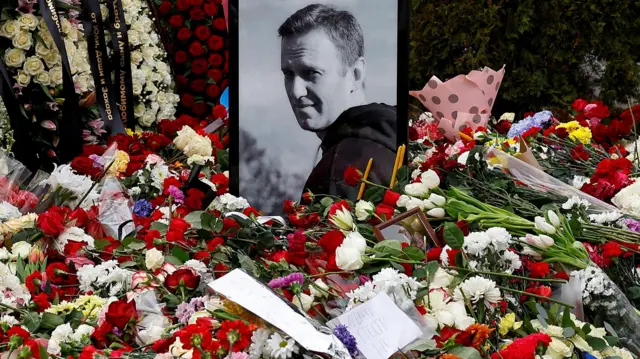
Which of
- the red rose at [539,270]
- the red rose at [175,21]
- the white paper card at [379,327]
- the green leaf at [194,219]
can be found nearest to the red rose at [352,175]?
the green leaf at [194,219]

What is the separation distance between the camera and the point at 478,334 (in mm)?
1311

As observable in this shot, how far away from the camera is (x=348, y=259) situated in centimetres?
148

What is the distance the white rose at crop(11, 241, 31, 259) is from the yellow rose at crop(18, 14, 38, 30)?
1055 millimetres

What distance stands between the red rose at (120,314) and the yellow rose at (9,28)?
1539mm

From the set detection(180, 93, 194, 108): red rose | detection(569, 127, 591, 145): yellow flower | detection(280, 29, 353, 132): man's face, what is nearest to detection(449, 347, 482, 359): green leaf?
detection(280, 29, 353, 132): man's face

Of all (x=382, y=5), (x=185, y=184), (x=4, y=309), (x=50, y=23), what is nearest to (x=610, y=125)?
(x=382, y=5)

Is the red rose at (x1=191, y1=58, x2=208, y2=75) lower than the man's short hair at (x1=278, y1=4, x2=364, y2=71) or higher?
lower

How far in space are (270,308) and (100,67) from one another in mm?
2107

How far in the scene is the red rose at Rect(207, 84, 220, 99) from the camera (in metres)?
3.88

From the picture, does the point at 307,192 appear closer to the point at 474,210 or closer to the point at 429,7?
the point at 474,210

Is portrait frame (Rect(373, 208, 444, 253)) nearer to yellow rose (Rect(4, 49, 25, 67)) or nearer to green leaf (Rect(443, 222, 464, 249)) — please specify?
green leaf (Rect(443, 222, 464, 249))

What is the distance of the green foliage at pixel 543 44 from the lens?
4418 millimetres

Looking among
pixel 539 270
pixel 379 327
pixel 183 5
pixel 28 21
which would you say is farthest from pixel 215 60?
pixel 379 327

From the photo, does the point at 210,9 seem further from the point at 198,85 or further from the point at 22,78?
the point at 22,78
